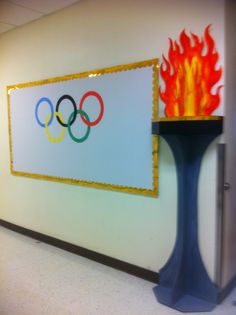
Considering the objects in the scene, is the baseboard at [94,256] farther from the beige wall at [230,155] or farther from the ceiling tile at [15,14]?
the ceiling tile at [15,14]

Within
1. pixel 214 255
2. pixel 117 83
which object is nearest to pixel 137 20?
pixel 117 83

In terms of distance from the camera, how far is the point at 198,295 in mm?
2400

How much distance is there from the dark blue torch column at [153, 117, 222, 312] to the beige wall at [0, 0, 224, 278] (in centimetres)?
7

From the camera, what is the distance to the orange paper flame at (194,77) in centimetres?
221

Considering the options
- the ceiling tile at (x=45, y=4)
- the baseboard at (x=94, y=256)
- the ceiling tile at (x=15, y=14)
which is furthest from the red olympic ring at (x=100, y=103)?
the baseboard at (x=94, y=256)

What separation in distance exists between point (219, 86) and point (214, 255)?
133cm

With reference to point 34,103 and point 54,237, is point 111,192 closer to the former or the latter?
point 54,237

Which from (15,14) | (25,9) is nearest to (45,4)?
(25,9)

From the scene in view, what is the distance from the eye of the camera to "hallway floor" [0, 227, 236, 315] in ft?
7.46

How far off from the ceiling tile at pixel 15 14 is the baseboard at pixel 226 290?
3.40 metres

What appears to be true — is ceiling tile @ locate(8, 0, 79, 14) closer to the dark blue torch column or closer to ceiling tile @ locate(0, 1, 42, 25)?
ceiling tile @ locate(0, 1, 42, 25)

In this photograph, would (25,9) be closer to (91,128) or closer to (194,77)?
(91,128)

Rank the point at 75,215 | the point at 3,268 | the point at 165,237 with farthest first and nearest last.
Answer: the point at 75,215 < the point at 3,268 < the point at 165,237

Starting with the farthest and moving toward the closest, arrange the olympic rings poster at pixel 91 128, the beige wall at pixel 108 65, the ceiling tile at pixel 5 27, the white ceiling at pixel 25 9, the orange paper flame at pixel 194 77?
the ceiling tile at pixel 5 27, the white ceiling at pixel 25 9, the olympic rings poster at pixel 91 128, the beige wall at pixel 108 65, the orange paper flame at pixel 194 77
